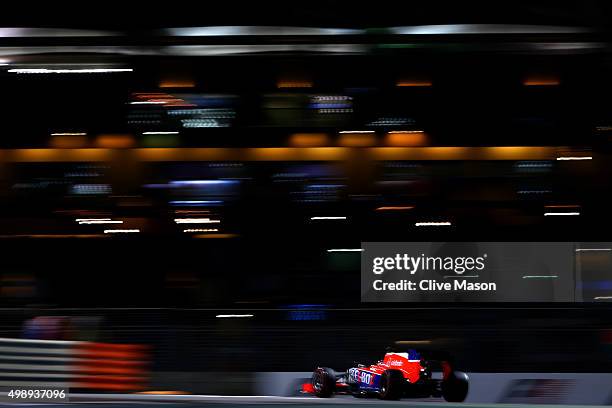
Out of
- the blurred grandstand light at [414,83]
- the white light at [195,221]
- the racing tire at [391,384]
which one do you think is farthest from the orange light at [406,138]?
the racing tire at [391,384]

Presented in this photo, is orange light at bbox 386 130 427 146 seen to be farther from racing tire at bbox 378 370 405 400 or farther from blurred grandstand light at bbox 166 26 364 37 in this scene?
racing tire at bbox 378 370 405 400

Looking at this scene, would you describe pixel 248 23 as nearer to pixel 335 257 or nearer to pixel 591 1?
pixel 335 257

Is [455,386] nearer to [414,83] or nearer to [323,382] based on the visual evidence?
[323,382]

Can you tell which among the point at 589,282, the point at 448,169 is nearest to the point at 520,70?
the point at 448,169

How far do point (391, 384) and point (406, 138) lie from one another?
1041mm

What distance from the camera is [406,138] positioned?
2898 millimetres

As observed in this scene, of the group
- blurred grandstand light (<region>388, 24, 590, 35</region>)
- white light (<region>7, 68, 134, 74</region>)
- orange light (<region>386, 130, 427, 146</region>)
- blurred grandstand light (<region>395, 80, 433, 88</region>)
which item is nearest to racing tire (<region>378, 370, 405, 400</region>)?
orange light (<region>386, 130, 427, 146</region>)

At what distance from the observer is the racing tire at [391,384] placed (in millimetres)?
2795

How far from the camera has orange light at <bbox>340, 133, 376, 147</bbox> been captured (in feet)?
9.53

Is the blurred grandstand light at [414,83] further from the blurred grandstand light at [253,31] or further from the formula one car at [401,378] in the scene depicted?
the formula one car at [401,378]

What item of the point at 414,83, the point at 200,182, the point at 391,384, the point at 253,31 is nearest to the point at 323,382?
the point at 391,384

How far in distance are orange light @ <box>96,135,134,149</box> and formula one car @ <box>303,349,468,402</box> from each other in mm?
1283

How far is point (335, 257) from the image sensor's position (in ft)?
9.35

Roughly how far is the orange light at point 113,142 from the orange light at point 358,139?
36.7 inches
